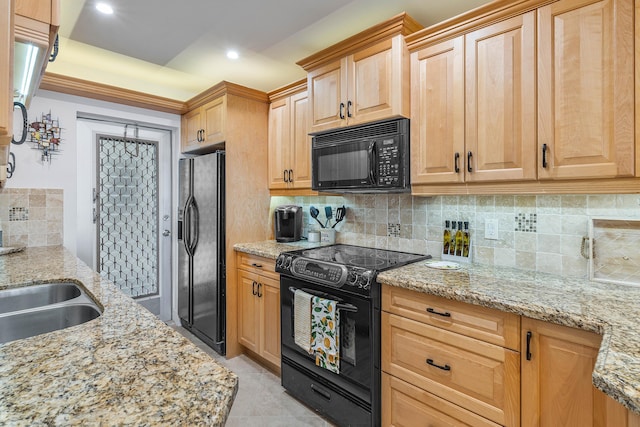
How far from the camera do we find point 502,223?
1.92m

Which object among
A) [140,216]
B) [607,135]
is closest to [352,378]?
[607,135]

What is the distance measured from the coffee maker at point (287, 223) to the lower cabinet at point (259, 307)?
38 cm

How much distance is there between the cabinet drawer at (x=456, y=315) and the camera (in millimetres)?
1329

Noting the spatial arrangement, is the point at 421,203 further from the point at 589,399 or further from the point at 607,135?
the point at 589,399

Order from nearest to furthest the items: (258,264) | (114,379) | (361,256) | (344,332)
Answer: (114,379) < (344,332) < (361,256) < (258,264)

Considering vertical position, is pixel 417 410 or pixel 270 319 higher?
pixel 270 319

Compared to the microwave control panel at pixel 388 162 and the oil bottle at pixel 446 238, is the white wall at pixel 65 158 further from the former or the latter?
the oil bottle at pixel 446 238

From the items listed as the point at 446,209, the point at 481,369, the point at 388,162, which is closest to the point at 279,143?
the point at 388,162

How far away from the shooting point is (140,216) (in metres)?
3.33

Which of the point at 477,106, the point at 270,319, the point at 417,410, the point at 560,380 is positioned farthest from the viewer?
the point at 270,319

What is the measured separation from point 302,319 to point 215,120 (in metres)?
1.92

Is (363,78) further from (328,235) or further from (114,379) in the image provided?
(114,379)

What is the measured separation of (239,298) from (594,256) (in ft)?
8.03

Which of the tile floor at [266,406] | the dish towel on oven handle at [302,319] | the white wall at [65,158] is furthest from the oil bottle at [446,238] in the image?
the white wall at [65,158]
